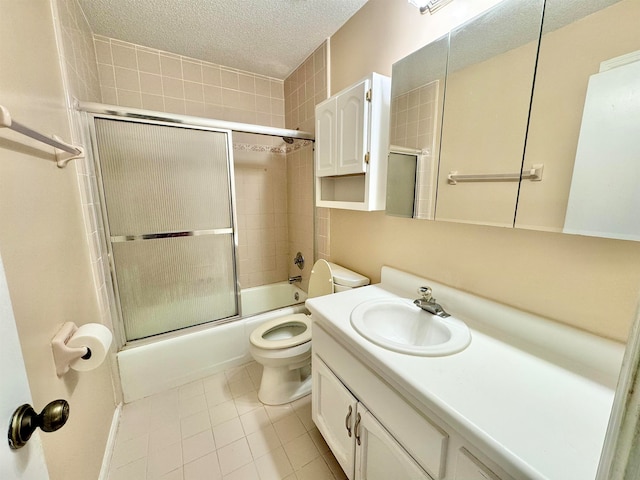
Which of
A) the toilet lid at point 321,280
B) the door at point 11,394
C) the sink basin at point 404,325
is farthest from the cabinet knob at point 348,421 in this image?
the door at point 11,394

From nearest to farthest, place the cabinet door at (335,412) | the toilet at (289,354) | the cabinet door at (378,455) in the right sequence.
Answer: the cabinet door at (378,455), the cabinet door at (335,412), the toilet at (289,354)

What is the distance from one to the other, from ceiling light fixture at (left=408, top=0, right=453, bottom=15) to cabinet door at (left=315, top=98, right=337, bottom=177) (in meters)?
0.55

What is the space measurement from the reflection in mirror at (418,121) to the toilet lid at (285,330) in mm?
992

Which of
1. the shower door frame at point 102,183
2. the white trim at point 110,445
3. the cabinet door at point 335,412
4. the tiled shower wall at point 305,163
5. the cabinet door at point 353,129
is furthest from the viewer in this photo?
the tiled shower wall at point 305,163

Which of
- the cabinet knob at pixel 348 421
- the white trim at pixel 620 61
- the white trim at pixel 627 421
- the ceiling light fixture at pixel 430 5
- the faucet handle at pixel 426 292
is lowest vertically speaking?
the cabinet knob at pixel 348 421

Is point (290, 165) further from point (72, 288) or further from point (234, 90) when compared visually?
point (72, 288)

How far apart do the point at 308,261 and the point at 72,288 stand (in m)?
1.61

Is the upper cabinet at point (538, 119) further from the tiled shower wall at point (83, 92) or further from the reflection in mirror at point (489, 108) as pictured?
the tiled shower wall at point (83, 92)

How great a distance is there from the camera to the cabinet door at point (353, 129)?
4.30 ft

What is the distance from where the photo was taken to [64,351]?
859 millimetres

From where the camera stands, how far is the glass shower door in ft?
5.27

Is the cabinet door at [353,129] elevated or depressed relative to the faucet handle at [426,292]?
elevated

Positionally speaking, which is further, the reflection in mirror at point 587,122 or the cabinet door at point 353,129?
the cabinet door at point 353,129

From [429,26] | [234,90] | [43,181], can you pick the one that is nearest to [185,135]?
[234,90]
